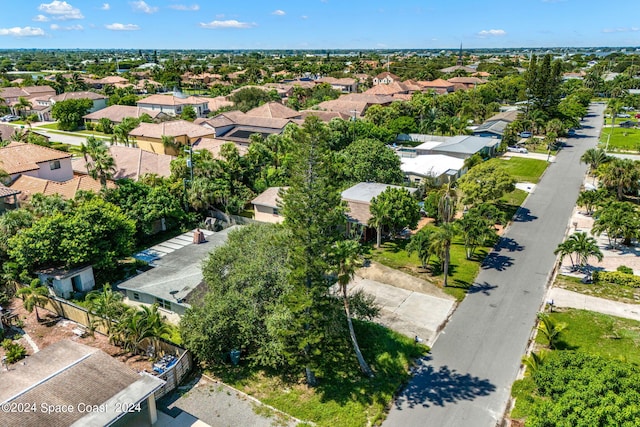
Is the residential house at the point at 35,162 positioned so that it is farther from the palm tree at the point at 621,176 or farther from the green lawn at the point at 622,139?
the green lawn at the point at 622,139

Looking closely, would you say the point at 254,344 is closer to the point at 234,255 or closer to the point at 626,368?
the point at 234,255

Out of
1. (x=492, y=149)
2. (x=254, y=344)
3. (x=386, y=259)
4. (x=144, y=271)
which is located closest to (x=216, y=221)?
(x=144, y=271)

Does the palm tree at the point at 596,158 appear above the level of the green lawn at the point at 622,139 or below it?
above

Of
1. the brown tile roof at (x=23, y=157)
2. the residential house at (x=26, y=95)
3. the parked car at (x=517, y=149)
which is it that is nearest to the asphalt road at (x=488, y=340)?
the parked car at (x=517, y=149)

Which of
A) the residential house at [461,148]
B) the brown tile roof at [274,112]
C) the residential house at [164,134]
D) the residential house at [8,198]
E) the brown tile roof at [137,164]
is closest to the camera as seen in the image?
the residential house at [8,198]

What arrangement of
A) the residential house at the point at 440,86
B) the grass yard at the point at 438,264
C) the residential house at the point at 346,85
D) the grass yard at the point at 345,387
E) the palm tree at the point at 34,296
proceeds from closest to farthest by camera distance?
the grass yard at the point at 345,387 → the palm tree at the point at 34,296 → the grass yard at the point at 438,264 → the residential house at the point at 440,86 → the residential house at the point at 346,85

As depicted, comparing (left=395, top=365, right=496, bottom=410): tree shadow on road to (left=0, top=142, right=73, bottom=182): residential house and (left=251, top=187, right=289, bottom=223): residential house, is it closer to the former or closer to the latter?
(left=251, top=187, right=289, bottom=223): residential house

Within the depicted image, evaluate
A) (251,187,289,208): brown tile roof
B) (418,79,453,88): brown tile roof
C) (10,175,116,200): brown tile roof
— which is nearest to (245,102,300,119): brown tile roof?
(251,187,289,208): brown tile roof

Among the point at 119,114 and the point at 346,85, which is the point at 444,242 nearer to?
the point at 119,114
